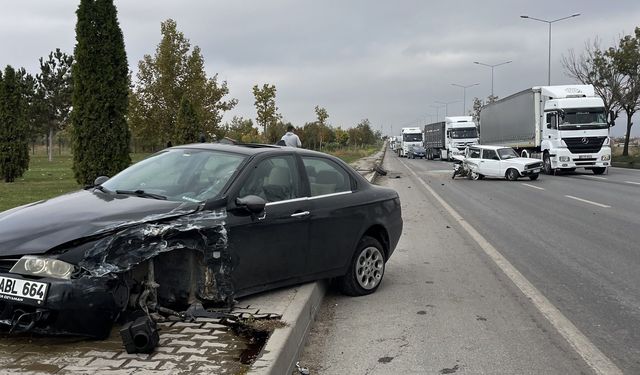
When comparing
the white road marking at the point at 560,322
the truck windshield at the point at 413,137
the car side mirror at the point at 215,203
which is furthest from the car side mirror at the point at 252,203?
the truck windshield at the point at 413,137

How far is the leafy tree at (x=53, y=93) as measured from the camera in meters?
46.2

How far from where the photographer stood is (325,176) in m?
5.76

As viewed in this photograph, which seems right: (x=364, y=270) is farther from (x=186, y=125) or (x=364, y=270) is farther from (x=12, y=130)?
(x=12, y=130)

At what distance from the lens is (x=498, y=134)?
116ft

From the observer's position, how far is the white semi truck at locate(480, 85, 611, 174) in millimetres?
25484

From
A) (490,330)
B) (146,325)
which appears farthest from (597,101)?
(146,325)

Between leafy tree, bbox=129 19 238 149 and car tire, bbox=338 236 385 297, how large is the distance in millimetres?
24584

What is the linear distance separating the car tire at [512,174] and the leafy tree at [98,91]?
53.2ft

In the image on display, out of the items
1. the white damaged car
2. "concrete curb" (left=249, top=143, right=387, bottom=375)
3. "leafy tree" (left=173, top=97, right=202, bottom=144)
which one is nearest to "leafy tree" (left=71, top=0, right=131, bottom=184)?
"leafy tree" (left=173, top=97, right=202, bottom=144)

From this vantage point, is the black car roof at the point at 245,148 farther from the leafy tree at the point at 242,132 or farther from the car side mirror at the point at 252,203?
the leafy tree at the point at 242,132

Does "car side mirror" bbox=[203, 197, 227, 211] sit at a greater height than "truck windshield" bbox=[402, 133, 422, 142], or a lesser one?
lesser

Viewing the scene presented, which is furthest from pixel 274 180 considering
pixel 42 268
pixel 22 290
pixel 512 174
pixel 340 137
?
pixel 340 137

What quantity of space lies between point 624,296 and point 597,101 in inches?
876

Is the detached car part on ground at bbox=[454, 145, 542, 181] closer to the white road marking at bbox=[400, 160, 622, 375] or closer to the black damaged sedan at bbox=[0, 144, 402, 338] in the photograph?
the white road marking at bbox=[400, 160, 622, 375]
